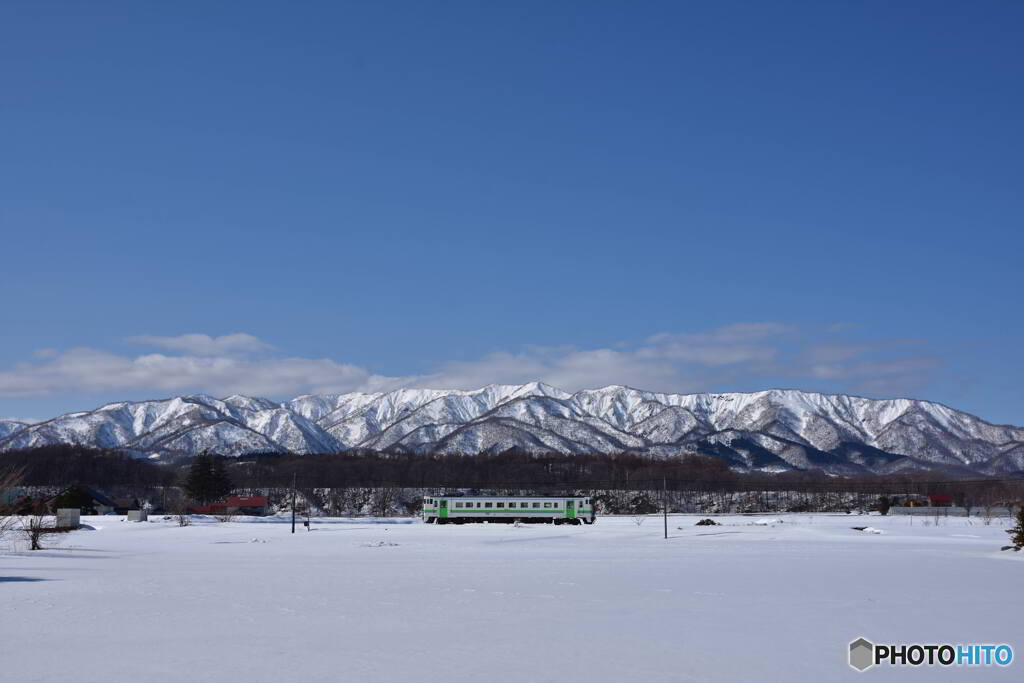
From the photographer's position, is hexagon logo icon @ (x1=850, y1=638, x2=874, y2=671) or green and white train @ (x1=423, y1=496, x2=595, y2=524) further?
green and white train @ (x1=423, y1=496, x2=595, y2=524)

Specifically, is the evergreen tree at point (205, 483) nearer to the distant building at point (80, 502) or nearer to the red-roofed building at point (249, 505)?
the red-roofed building at point (249, 505)

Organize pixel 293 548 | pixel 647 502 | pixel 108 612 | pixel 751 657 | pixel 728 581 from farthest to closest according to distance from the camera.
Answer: pixel 647 502
pixel 293 548
pixel 728 581
pixel 108 612
pixel 751 657

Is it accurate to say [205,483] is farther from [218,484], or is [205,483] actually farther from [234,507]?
[234,507]

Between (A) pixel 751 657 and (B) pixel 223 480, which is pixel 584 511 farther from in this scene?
(A) pixel 751 657

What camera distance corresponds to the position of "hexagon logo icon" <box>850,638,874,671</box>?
1364 centimetres

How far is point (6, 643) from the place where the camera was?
48.8 ft

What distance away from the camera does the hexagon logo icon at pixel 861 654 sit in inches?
537

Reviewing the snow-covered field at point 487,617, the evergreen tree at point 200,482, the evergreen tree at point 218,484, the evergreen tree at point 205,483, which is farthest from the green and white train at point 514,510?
the snow-covered field at point 487,617

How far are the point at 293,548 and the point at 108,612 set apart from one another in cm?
2930

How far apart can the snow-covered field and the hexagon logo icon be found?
0.18m

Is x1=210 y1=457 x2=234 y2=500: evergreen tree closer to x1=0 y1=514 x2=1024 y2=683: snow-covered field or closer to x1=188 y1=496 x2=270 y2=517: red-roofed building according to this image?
x1=188 y1=496 x2=270 y2=517: red-roofed building

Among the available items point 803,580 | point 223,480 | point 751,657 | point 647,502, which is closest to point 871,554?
point 803,580

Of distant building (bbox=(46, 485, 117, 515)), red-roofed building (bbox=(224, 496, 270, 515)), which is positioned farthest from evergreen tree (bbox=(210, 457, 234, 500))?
distant building (bbox=(46, 485, 117, 515))

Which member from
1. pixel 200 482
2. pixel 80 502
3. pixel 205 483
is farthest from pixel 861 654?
pixel 200 482
